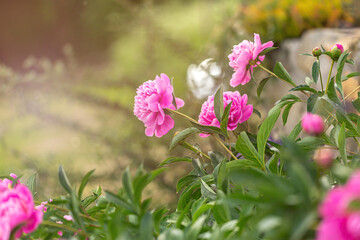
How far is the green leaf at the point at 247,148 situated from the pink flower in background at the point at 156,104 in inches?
4.1

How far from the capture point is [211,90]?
193 cm

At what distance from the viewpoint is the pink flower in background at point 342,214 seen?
0.57ft

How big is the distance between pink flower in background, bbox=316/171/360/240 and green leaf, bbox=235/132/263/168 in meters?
0.20

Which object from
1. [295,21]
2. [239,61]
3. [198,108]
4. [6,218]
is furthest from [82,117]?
[6,218]

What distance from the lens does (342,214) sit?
0.58 feet

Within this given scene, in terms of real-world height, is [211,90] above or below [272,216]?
above

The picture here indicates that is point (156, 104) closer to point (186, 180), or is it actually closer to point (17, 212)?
point (186, 180)

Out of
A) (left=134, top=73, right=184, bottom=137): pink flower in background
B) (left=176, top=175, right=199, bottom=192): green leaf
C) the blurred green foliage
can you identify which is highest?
the blurred green foliage

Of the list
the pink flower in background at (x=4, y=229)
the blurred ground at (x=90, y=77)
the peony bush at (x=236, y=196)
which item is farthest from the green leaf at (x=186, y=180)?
the blurred ground at (x=90, y=77)

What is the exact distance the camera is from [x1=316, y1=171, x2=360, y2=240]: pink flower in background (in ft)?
0.57

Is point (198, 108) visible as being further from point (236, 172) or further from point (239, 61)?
point (236, 172)

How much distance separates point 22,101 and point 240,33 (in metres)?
1.19

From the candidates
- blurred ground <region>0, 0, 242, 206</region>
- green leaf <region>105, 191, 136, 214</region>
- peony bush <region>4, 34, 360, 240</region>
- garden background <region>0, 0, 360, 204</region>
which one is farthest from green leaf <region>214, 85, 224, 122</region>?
garden background <region>0, 0, 360, 204</region>

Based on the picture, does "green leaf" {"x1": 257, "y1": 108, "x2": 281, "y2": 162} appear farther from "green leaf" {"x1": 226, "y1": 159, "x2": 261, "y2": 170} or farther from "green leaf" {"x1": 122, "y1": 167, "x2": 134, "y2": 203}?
"green leaf" {"x1": 122, "y1": 167, "x2": 134, "y2": 203}
